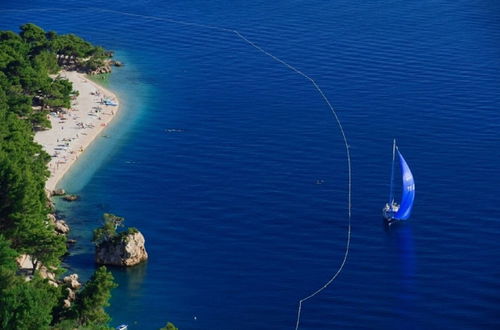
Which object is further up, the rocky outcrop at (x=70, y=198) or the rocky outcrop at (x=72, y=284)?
the rocky outcrop at (x=72, y=284)

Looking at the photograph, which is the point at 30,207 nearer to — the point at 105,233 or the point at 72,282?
the point at 105,233

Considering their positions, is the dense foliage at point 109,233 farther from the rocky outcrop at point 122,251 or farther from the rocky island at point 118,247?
the rocky outcrop at point 122,251

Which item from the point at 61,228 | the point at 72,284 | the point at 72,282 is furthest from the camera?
the point at 61,228

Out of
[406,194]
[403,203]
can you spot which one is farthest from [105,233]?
[406,194]

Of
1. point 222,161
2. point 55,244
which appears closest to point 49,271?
point 55,244

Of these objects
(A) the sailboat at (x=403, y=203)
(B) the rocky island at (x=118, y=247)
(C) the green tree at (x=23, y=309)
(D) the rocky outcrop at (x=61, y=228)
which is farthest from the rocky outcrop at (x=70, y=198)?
(C) the green tree at (x=23, y=309)

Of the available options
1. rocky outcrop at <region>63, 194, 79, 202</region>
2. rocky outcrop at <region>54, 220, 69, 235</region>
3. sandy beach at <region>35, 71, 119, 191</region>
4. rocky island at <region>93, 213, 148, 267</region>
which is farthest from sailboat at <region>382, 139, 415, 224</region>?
sandy beach at <region>35, 71, 119, 191</region>
